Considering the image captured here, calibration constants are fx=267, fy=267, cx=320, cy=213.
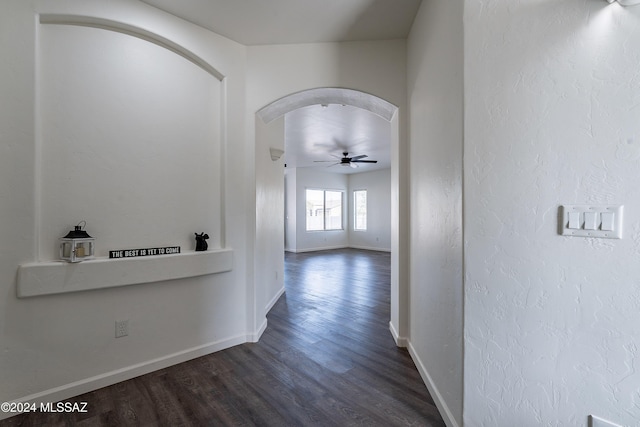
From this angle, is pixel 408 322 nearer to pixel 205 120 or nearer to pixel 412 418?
pixel 412 418

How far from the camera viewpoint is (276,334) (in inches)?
111

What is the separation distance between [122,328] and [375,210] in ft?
27.5

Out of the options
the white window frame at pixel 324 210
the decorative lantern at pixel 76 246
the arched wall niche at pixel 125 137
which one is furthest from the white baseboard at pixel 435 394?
the white window frame at pixel 324 210

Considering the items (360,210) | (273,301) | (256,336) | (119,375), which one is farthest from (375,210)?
(119,375)

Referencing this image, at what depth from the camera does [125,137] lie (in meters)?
2.11

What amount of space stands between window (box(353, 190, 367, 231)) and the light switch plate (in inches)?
346

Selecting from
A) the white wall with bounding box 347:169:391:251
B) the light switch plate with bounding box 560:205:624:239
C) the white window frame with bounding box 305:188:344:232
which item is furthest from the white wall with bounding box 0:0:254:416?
the white wall with bounding box 347:169:391:251

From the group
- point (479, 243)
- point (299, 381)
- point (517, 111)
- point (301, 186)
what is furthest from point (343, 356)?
point (301, 186)

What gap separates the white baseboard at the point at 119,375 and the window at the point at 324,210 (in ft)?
23.2

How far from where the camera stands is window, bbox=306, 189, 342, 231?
956cm

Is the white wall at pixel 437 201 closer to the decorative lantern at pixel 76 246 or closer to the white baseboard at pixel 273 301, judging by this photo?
the white baseboard at pixel 273 301

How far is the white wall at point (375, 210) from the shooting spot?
9.19m

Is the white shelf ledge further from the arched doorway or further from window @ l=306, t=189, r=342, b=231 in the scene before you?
window @ l=306, t=189, r=342, b=231

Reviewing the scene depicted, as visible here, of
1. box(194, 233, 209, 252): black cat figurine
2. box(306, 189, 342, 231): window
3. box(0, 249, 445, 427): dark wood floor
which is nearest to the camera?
box(0, 249, 445, 427): dark wood floor
